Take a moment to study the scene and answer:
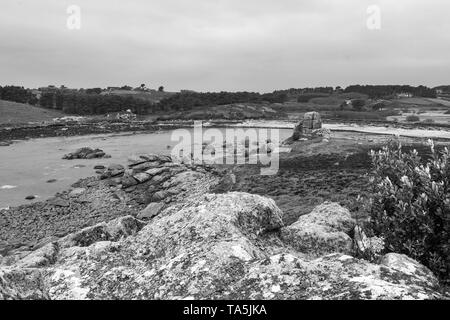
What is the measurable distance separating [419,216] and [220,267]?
4.06m

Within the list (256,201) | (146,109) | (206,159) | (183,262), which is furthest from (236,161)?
(146,109)

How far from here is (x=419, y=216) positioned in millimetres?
7820

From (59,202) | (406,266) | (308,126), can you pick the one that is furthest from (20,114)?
(406,266)

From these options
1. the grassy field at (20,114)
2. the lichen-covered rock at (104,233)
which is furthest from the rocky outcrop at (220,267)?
the grassy field at (20,114)

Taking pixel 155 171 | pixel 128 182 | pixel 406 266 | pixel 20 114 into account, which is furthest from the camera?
pixel 20 114

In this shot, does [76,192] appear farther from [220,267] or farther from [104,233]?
[220,267]

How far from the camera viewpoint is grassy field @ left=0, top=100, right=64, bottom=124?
151 metres

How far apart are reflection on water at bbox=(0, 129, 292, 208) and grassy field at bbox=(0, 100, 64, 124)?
6364cm

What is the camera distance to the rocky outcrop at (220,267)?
5.42 metres

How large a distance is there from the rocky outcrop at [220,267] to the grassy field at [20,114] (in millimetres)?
153219
